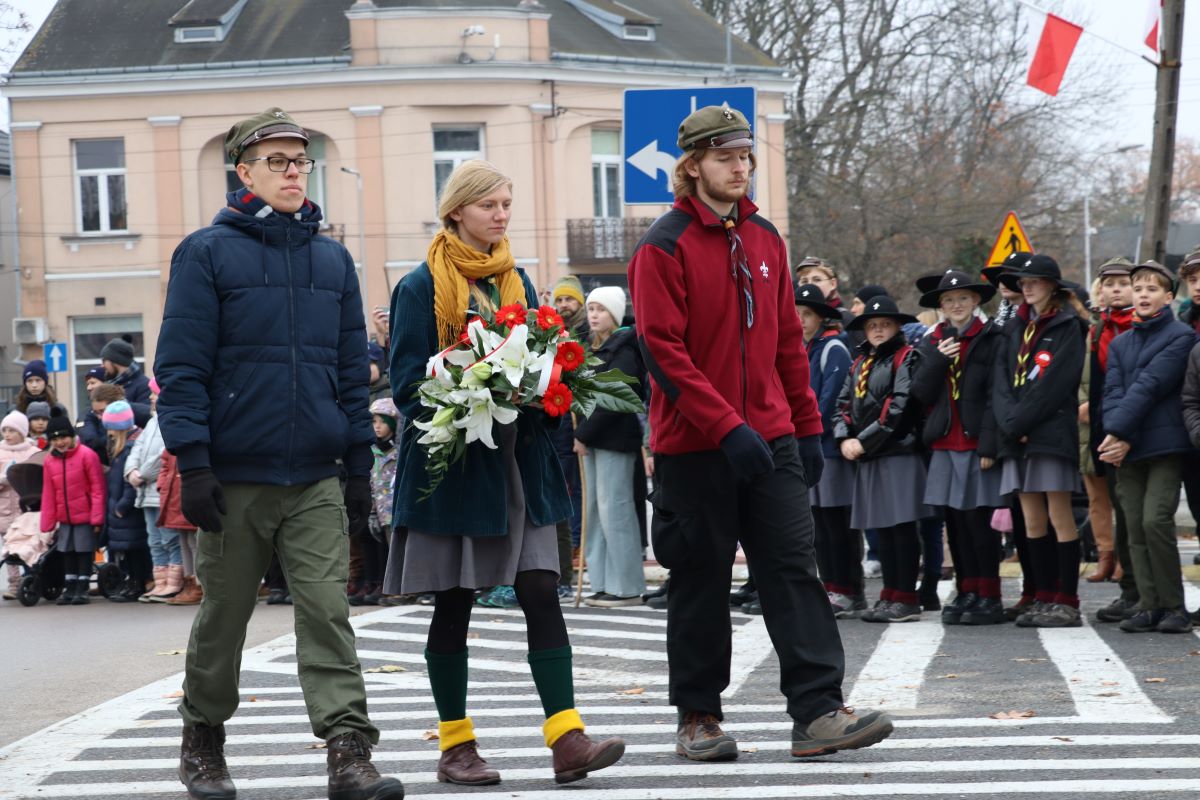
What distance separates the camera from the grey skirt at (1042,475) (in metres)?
10.2

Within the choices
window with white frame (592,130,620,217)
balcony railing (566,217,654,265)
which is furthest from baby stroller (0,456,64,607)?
window with white frame (592,130,620,217)

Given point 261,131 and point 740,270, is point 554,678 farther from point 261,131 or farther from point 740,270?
point 261,131

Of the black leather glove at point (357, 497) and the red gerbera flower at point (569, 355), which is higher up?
the red gerbera flower at point (569, 355)

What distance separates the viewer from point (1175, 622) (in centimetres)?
990

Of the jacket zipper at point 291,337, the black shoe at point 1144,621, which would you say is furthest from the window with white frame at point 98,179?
the jacket zipper at point 291,337

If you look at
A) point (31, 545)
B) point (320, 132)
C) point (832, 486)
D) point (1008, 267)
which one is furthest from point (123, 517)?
point (320, 132)

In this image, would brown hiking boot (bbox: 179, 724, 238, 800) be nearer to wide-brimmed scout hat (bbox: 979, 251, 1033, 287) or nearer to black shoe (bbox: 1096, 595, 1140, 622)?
wide-brimmed scout hat (bbox: 979, 251, 1033, 287)

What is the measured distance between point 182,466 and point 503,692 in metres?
3.04

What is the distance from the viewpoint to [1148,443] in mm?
9977

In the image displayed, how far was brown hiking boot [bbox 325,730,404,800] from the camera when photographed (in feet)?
18.5

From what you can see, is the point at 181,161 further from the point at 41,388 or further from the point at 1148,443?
the point at 1148,443

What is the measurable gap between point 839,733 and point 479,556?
4.67 ft

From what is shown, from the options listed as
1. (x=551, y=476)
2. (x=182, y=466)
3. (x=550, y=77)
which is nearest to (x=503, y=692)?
(x=551, y=476)

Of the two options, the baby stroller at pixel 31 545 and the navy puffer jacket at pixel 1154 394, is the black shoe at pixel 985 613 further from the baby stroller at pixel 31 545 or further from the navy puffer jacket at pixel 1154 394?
the baby stroller at pixel 31 545
